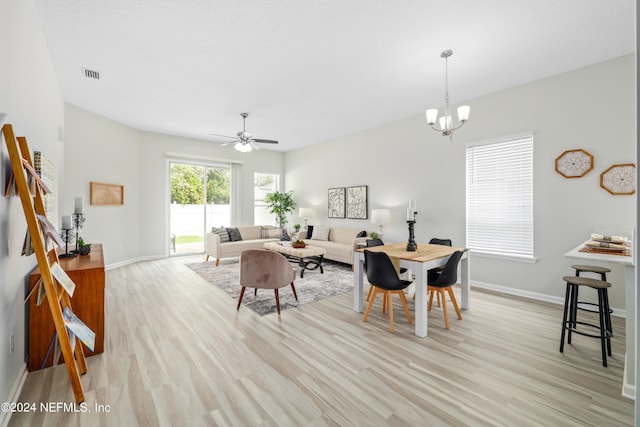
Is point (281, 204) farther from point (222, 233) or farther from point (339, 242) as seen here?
point (339, 242)

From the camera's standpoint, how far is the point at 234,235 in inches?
252

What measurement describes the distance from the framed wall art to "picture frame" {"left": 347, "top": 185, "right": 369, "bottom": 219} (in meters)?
0.20

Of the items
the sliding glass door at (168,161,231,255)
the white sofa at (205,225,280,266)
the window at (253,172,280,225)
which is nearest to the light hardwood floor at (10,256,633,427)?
the white sofa at (205,225,280,266)

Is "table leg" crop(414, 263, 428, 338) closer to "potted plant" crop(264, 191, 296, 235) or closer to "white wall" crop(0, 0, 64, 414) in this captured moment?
"white wall" crop(0, 0, 64, 414)

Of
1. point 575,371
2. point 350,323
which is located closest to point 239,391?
point 350,323

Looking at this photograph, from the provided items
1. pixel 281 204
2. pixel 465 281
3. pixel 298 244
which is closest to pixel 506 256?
pixel 465 281

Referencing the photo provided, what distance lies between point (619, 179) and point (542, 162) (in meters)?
0.77

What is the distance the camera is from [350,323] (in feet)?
9.80

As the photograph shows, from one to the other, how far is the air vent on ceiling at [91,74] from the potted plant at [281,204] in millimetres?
4749

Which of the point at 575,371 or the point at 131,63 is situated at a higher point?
the point at 131,63

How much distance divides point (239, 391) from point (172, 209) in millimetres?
5994

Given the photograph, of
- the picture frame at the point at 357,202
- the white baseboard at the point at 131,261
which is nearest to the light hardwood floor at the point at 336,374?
the white baseboard at the point at 131,261

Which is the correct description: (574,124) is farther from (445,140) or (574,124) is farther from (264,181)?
(264,181)

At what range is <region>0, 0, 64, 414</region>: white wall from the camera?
5.37 feet
